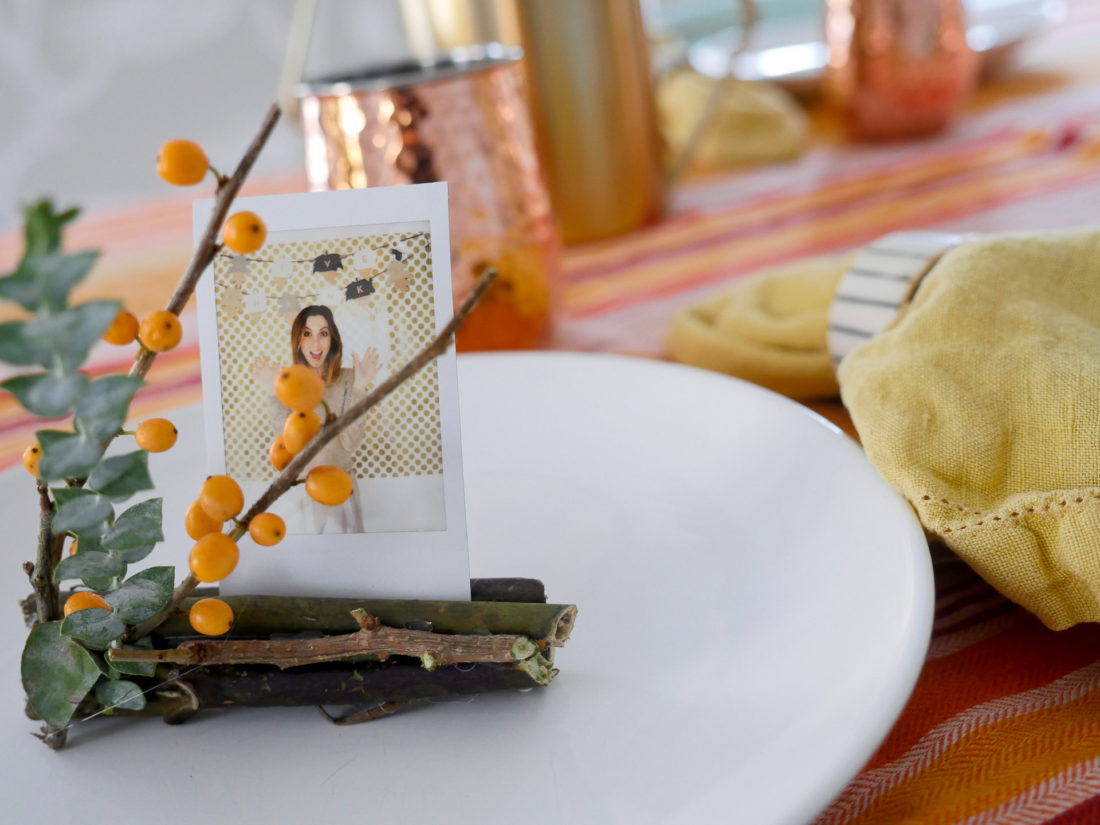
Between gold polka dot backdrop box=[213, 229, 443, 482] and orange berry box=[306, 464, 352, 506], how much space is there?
43 millimetres

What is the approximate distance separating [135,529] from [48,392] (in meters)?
0.05

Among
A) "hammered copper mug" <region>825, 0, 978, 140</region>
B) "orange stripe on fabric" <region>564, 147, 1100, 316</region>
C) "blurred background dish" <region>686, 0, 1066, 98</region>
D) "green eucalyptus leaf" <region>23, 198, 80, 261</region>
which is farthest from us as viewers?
"blurred background dish" <region>686, 0, 1066, 98</region>

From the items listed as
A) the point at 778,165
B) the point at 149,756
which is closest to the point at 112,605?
the point at 149,756

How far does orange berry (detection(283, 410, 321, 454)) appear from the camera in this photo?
25 centimetres

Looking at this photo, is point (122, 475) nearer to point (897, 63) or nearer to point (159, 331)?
point (159, 331)

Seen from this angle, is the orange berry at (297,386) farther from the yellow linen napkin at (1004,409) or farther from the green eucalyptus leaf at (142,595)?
the yellow linen napkin at (1004,409)

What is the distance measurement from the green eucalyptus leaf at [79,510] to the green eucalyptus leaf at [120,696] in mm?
53

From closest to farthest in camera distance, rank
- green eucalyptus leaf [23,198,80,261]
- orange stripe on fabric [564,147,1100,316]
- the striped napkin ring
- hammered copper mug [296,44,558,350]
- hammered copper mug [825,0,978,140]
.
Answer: green eucalyptus leaf [23,198,80,261] < the striped napkin ring < hammered copper mug [296,44,558,350] < orange stripe on fabric [564,147,1100,316] < hammered copper mug [825,0,978,140]

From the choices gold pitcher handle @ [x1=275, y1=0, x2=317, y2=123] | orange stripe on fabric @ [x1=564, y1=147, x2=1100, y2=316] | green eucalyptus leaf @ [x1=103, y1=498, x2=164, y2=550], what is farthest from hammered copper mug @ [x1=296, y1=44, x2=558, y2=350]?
green eucalyptus leaf @ [x1=103, y1=498, x2=164, y2=550]

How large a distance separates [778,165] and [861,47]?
0.44 ft

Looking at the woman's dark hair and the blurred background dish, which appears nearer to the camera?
the woman's dark hair

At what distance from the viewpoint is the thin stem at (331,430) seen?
0.23m

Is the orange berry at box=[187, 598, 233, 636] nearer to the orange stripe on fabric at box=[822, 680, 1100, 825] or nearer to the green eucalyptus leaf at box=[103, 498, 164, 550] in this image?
the green eucalyptus leaf at box=[103, 498, 164, 550]

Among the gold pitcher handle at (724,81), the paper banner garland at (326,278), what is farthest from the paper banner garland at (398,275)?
the gold pitcher handle at (724,81)
